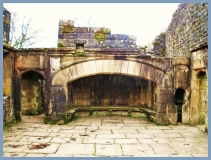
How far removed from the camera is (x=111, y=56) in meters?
6.53

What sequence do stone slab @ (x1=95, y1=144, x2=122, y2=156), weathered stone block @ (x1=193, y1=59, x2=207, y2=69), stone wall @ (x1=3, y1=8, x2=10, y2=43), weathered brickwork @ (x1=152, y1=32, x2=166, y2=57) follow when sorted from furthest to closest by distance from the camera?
1. weathered brickwork @ (x1=152, y1=32, x2=166, y2=57)
2. stone wall @ (x1=3, y1=8, x2=10, y2=43)
3. weathered stone block @ (x1=193, y1=59, x2=207, y2=69)
4. stone slab @ (x1=95, y1=144, x2=122, y2=156)

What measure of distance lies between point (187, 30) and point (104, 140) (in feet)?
18.3

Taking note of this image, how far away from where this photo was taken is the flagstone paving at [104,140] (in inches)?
156

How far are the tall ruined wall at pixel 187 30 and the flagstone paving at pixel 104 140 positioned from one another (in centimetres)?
264

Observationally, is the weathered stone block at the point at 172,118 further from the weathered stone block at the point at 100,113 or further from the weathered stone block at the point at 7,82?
the weathered stone block at the point at 7,82

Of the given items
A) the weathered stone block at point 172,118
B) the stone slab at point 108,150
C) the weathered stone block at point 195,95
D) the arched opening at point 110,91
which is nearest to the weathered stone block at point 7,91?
the arched opening at point 110,91

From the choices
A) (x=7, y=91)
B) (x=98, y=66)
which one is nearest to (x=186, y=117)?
(x=98, y=66)

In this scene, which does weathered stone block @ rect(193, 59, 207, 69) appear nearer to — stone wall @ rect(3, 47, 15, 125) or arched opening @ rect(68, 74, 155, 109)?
arched opening @ rect(68, 74, 155, 109)

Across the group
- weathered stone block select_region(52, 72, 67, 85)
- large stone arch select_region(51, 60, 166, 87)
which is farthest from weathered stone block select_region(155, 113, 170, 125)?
weathered stone block select_region(52, 72, 67, 85)

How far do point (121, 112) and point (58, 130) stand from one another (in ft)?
9.88

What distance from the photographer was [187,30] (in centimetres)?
800

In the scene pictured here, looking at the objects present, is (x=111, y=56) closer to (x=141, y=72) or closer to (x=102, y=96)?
(x=141, y=72)

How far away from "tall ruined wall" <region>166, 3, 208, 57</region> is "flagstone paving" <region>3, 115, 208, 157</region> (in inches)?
104

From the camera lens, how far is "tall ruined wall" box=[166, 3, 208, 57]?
665cm
